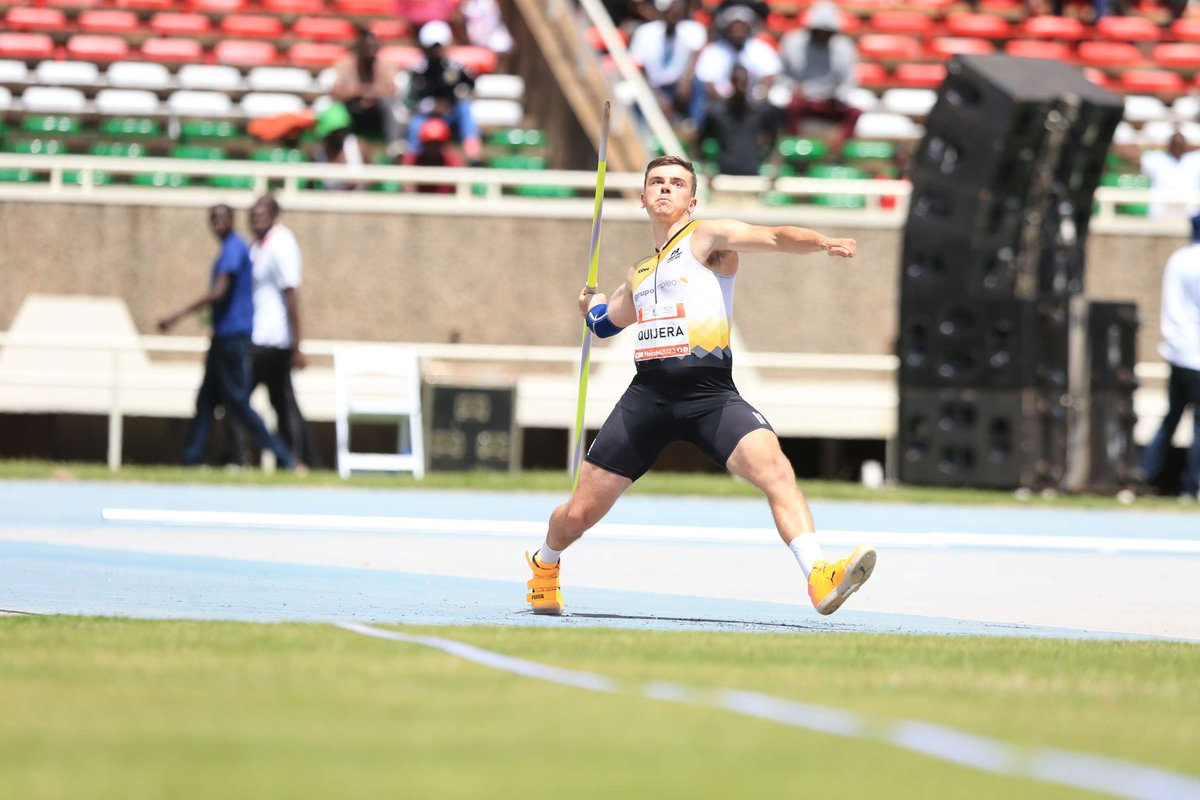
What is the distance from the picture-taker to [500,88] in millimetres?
28078

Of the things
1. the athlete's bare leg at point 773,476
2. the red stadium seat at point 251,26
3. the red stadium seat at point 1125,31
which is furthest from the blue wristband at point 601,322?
the red stadium seat at point 1125,31

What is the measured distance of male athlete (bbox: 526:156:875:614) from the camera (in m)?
9.37

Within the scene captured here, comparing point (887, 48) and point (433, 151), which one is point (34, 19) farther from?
point (887, 48)

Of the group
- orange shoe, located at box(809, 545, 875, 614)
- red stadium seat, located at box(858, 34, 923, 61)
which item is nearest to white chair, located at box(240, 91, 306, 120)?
red stadium seat, located at box(858, 34, 923, 61)

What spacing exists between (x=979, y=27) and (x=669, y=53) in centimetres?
710

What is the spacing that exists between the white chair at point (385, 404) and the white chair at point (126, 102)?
6.94 m

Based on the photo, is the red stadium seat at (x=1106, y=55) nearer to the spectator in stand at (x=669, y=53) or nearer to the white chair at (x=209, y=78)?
the spectator in stand at (x=669, y=53)

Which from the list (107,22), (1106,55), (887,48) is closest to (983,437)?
(887,48)

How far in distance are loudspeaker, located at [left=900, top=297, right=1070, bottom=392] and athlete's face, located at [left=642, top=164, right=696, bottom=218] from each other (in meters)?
10.2

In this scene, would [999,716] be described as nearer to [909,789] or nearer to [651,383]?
[909,789]

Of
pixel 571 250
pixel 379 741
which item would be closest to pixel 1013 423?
pixel 571 250

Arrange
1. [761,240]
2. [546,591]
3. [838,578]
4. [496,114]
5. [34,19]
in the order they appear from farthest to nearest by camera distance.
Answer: [34,19] → [496,114] → [546,591] → [761,240] → [838,578]

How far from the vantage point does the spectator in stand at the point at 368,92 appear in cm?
2495

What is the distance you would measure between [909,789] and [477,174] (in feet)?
64.6
